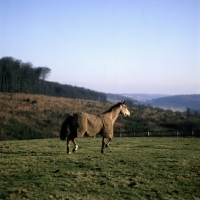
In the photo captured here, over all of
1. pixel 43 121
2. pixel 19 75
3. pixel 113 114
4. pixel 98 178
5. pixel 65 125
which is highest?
pixel 19 75

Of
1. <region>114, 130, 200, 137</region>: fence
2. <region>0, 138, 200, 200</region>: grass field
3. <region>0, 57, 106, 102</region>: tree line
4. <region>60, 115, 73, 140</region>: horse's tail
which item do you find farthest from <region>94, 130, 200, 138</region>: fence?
<region>0, 57, 106, 102</region>: tree line

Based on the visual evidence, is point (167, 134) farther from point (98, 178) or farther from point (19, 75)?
point (19, 75)

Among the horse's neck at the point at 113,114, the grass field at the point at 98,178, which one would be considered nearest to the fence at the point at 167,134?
the horse's neck at the point at 113,114

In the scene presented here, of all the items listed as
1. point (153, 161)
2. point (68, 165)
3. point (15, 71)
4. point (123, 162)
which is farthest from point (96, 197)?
point (15, 71)

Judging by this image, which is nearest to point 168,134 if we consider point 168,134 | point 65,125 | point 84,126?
point 168,134

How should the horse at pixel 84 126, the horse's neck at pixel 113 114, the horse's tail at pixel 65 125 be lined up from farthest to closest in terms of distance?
the horse's neck at pixel 113 114 → the horse's tail at pixel 65 125 → the horse at pixel 84 126

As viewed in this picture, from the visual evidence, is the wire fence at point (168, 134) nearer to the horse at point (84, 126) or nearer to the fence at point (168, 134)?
the fence at point (168, 134)

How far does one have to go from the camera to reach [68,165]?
1234 cm

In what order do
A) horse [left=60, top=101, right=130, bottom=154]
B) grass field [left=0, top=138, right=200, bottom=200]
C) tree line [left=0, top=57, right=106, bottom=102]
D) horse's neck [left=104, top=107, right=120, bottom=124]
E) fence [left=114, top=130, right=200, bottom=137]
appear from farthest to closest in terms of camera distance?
tree line [left=0, top=57, right=106, bottom=102]
fence [left=114, top=130, right=200, bottom=137]
horse's neck [left=104, top=107, right=120, bottom=124]
horse [left=60, top=101, right=130, bottom=154]
grass field [left=0, top=138, right=200, bottom=200]

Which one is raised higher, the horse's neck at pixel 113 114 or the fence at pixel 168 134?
the horse's neck at pixel 113 114

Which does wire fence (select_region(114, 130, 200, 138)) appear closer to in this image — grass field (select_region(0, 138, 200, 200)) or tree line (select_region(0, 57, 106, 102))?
grass field (select_region(0, 138, 200, 200))

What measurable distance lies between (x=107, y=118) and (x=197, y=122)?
117ft

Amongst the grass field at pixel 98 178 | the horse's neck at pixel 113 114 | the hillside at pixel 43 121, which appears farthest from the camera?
the hillside at pixel 43 121

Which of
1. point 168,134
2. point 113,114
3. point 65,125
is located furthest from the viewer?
point 168,134
